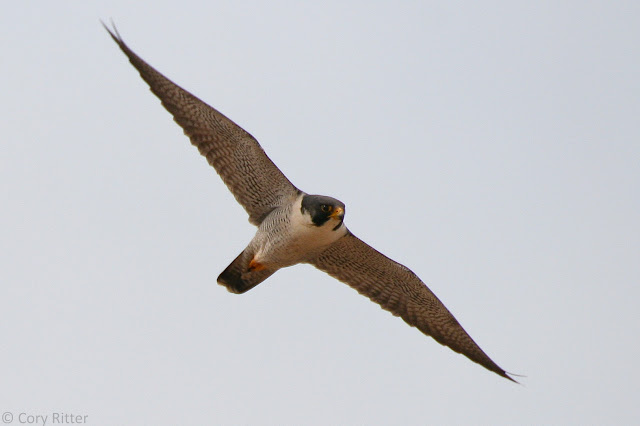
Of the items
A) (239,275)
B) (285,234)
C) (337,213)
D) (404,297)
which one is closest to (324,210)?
(337,213)

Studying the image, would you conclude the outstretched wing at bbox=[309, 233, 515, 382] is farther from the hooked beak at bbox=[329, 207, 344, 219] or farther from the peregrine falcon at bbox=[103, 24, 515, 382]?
the hooked beak at bbox=[329, 207, 344, 219]

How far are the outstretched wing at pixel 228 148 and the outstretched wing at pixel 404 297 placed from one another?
115 cm

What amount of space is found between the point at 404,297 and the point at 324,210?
8.09 feet

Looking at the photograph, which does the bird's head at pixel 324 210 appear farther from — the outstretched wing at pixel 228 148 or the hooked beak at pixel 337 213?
the outstretched wing at pixel 228 148

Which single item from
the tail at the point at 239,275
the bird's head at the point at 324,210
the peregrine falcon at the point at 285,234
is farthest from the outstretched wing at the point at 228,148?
the bird's head at the point at 324,210

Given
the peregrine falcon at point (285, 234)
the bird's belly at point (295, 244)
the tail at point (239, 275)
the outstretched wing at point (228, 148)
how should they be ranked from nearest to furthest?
the bird's belly at point (295, 244) → the peregrine falcon at point (285, 234) → the outstretched wing at point (228, 148) → the tail at point (239, 275)

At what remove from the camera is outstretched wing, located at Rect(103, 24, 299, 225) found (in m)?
16.5

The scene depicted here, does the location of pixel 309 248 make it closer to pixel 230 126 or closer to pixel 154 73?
pixel 230 126

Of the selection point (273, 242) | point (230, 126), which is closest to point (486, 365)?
point (273, 242)

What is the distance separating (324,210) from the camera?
1573cm

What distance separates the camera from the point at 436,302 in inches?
684

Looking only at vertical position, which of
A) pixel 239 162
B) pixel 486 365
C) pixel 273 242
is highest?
pixel 239 162

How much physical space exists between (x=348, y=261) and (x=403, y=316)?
1.14 m

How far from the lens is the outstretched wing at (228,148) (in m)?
16.5
